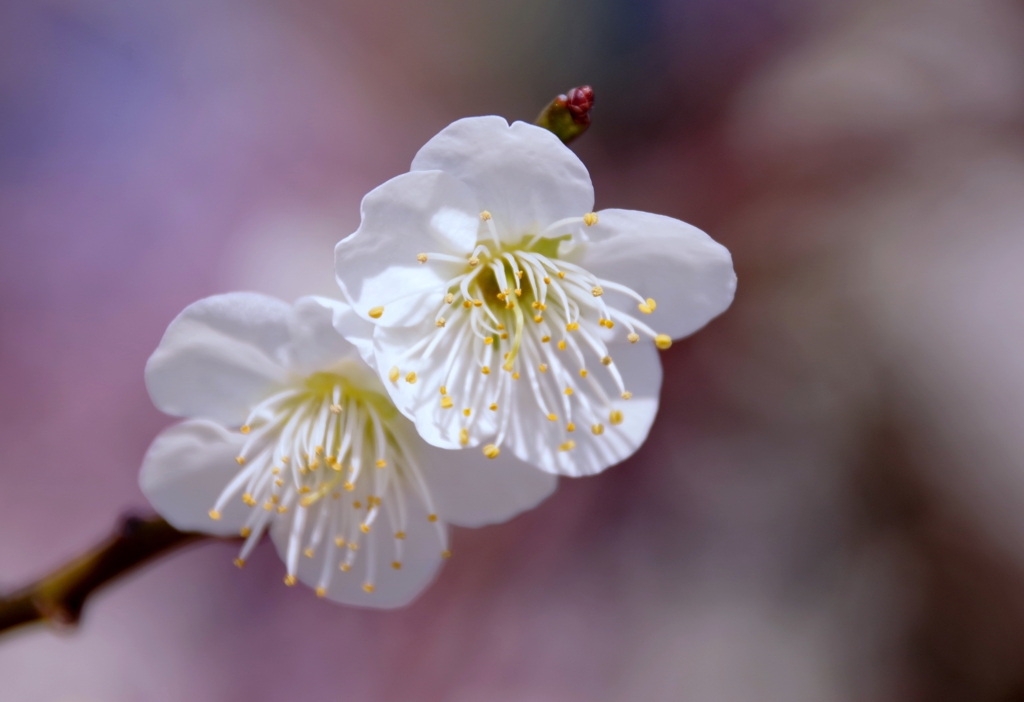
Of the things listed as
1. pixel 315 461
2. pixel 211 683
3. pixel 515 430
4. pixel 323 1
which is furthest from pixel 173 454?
pixel 323 1

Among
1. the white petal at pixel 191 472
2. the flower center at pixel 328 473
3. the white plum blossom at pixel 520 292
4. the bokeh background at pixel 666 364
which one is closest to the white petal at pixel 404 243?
the white plum blossom at pixel 520 292

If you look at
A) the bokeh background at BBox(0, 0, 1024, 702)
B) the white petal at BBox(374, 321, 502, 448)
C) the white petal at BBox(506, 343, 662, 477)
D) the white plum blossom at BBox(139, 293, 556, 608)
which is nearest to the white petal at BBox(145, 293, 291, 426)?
the white plum blossom at BBox(139, 293, 556, 608)

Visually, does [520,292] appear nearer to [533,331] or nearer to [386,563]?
[533,331]

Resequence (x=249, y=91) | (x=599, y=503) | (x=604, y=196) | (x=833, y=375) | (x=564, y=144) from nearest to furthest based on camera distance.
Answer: (x=564, y=144), (x=833, y=375), (x=599, y=503), (x=249, y=91), (x=604, y=196)

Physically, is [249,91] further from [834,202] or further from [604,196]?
[834,202]

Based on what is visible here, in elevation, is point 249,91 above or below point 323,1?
below

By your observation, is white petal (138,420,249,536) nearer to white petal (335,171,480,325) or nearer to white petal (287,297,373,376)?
white petal (287,297,373,376)
